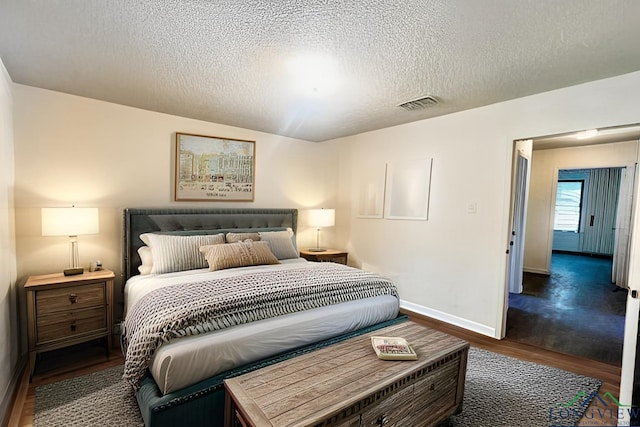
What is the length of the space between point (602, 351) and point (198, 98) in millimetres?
4486

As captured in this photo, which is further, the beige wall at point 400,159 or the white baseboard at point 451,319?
the white baseboard at point 451,319

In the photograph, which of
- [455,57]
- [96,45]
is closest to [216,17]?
[96,45]

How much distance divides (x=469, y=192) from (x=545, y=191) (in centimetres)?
379

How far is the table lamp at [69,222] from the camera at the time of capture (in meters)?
2.35

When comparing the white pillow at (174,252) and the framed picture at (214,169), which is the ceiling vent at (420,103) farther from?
the white pillow at (174,252)

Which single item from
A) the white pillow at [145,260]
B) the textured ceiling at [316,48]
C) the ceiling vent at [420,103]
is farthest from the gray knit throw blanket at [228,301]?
the ceiling vent at [420,103]

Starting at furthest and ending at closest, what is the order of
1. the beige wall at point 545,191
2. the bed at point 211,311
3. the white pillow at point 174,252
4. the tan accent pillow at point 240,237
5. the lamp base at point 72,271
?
the beige wall at point 545,191
the tan accent pillow at point 240,237
the white pillow at point 174,252
the lamp base at point 72,271
the bed at point 211,311

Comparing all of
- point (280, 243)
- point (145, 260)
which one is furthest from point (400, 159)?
point (145, 260)

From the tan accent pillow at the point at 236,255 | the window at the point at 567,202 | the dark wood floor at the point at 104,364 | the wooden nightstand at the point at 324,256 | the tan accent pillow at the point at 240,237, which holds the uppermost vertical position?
the window at the point at 567,202

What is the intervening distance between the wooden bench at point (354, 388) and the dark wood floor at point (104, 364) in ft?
4.03

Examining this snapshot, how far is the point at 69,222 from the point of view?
2.41m

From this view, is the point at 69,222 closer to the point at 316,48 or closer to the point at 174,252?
the point at 174,252

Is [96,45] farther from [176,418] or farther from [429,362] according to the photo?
[429,362]

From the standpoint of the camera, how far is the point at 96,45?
1871 mm
